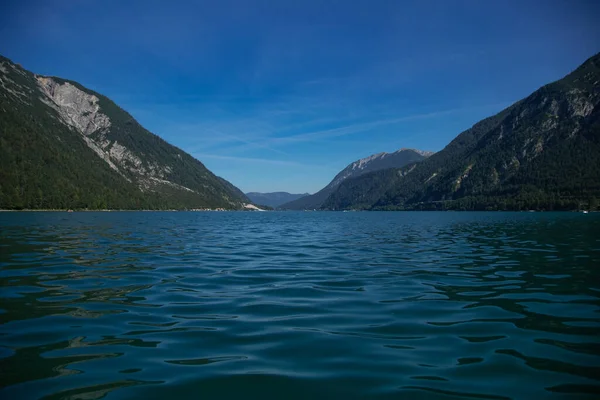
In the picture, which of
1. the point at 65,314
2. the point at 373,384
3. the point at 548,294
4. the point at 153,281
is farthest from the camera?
the point at 153,281

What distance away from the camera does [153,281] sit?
14.8 metres

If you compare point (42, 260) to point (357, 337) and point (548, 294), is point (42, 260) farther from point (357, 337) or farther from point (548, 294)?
point (548, 294)

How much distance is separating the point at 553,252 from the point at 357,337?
2287cm

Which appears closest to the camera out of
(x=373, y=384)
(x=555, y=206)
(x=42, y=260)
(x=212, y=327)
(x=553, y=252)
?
(x=373, y=384)

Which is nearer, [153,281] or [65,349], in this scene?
[65,349]

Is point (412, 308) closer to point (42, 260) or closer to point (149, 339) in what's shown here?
point (149, 339)

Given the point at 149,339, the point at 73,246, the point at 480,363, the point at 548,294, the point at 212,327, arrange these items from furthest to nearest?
the point at 73,246 < the point at 548,294 < the point at 212,327 < the point at 149,339 < the point at 480,363

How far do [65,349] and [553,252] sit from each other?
93.0 ft

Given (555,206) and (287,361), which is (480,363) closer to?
(287,361)

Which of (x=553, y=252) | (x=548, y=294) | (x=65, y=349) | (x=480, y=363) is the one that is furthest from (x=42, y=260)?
(x=553, y=252)

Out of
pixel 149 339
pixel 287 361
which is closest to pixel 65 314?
pixel 149 339

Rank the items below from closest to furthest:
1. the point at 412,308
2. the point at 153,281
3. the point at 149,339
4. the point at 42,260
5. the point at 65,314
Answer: the point at 149,339
the point at 65,314
the point at 412,308
the point at 153,281
the point at 42,260

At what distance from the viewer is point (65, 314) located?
987cm

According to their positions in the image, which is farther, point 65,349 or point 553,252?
point 553,252
